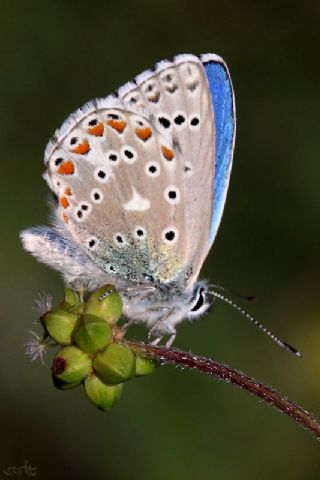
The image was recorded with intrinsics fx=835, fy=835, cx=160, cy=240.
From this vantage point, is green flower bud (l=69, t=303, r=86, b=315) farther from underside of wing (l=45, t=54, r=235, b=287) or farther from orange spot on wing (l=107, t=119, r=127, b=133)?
orange spot on wing (l=107, t=119, r=127, b=133)

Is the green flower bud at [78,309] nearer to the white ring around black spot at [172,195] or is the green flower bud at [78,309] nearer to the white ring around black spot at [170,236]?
the white ring around black spot at [170,236]

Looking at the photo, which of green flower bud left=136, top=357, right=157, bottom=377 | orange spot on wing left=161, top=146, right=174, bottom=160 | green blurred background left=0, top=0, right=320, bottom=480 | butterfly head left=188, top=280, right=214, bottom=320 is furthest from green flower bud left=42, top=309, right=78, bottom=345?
green blurred background left=0, top=0, right=320, bottom=480

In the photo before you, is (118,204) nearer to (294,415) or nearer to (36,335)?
(36,335)

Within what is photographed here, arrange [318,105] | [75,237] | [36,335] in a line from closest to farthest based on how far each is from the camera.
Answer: [36,335], [75,237], [318,105]

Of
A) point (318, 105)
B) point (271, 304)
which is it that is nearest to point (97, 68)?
point (318, 105)

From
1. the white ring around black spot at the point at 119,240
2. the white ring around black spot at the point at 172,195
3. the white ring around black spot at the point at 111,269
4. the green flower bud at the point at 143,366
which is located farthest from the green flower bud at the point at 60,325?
the white ring around black spot at the point at 172,195

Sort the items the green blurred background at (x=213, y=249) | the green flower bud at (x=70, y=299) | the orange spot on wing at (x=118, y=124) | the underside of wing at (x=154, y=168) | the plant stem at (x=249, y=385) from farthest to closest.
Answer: the green blurred background at (x=213, y=249) < the orange spot on wing at (x=118, y=124) < the underside of wing at (x=154, y=168) < the green flower bud at (x=70, y=299) < the plant stem at (x=249, y=385)

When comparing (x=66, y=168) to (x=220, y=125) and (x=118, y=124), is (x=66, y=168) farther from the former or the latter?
(x=220, y=125)
